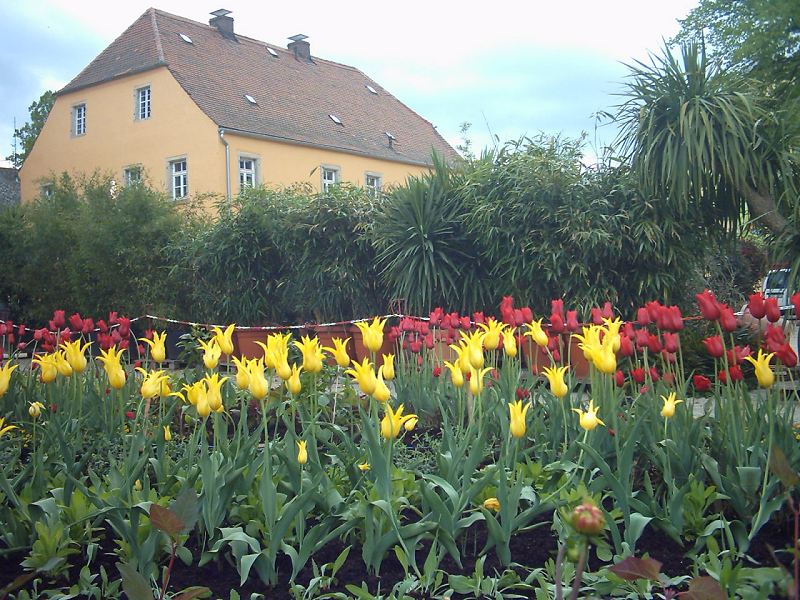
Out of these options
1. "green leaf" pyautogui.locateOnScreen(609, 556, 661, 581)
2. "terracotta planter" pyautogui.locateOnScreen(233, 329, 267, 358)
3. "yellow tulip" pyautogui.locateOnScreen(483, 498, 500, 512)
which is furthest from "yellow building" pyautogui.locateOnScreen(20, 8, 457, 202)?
"green leaf" pyautogui.locateOnScreen(609, 556, 661, 581)

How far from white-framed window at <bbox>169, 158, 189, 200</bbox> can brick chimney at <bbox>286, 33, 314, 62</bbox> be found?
7748mm

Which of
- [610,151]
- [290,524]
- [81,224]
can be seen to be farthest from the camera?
[81,224]

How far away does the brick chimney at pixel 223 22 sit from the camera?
25578mm

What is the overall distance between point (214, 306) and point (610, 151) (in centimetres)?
600

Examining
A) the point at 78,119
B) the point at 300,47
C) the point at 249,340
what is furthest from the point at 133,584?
the point at 300,47

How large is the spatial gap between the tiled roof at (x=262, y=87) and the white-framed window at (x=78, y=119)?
624mm

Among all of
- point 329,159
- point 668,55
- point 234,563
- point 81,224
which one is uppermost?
point 329,159

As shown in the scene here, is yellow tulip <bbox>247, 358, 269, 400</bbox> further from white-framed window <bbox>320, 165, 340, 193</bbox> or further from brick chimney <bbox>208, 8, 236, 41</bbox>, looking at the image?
brick chimney <bbox>208, 8, 236, 41</bbox>

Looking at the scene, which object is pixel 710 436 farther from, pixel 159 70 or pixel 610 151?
pixel 159 70

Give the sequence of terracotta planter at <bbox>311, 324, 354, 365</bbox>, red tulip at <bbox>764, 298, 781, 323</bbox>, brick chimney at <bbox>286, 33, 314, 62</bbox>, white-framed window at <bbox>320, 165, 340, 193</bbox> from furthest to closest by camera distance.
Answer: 1. brick chimney at <bbox>286, 33, 314, 62</bbox>
2. white-framed window at <bbox>320, 165, 340, 193</bbox>
3. terracotta planter at <bbox>311, 324, 354, 365</bbox>
4. red tulip at <bbox>764, 298, 781, 323</bbox>

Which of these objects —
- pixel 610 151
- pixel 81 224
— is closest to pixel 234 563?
pixel 610 151

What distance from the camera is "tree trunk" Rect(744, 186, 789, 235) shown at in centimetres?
790

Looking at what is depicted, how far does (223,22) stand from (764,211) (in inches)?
828

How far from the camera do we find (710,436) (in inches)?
123
